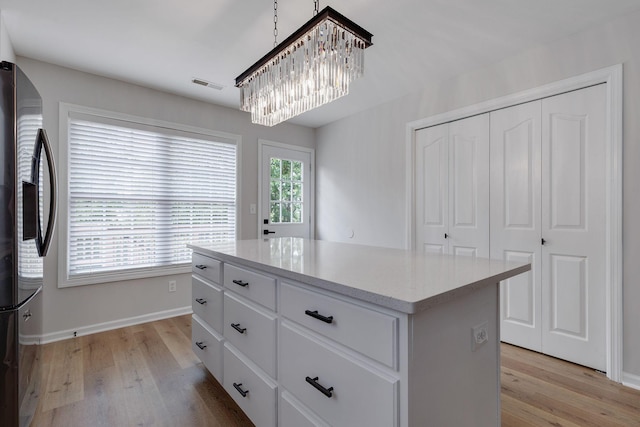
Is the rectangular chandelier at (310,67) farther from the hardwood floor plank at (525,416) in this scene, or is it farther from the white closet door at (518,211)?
the hardwood floor plank at (525,416)

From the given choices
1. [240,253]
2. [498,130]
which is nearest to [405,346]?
[240,253]

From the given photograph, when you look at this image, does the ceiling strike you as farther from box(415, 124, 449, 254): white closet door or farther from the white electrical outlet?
the white electrical outlet

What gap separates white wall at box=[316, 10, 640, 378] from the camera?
205cm

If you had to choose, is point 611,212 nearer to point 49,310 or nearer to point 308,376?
point 308,376

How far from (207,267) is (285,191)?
8.23ft

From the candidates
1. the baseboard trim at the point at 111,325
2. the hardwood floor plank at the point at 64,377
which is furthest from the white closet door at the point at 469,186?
the hardwood floor plank at the point at 64,377

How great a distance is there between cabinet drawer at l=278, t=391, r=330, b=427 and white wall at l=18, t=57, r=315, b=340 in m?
2.54

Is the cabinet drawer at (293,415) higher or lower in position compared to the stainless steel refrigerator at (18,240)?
lower

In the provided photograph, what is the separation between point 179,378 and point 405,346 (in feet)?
6.30

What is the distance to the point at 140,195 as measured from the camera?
3.21 metres

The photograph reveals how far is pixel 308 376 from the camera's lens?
1.20 m

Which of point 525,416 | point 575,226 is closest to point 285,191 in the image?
point 575,226

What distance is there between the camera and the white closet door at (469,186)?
2.84 meters

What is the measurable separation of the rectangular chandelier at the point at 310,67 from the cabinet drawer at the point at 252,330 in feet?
4.13
